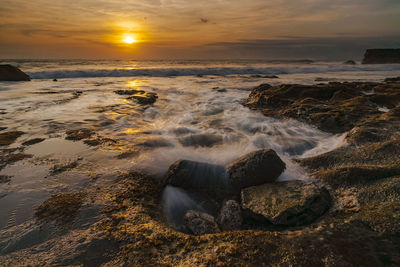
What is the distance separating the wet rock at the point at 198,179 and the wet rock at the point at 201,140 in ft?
6.61

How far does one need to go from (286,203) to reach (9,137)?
7.48 meters

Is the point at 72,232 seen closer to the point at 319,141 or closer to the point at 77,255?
the point at 77,255

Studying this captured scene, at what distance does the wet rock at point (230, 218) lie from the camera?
3111 millimetres

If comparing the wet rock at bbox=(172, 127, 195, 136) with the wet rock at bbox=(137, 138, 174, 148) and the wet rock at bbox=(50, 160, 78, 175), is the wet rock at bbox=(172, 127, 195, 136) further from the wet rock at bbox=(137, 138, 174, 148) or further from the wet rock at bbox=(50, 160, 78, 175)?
the wet rock at bbox=(50, 160, 78, 175)

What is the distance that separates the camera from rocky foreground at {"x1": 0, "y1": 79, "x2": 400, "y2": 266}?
7.08ft

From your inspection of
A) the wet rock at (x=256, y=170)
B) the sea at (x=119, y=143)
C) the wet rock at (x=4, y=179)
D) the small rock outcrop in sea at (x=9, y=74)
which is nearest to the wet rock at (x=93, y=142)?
the sea at (x=119, y=143)

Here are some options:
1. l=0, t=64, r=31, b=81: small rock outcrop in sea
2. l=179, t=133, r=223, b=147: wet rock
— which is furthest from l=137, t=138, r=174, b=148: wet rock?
l=0, t=64, r=31, b=81: small rock outcrop in sea

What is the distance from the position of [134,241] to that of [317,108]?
7757mm

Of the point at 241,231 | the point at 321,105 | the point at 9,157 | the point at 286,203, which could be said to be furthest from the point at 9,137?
the point at 321,105

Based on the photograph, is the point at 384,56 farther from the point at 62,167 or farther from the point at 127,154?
the point at 62,167

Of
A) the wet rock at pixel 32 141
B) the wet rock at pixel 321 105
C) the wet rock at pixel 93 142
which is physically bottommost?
the wet rock at pixel 93 142

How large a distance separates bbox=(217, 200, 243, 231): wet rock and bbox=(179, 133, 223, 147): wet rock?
126 inches

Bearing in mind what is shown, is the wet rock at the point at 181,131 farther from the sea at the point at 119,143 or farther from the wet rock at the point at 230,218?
the wet rock at the point at 230,218

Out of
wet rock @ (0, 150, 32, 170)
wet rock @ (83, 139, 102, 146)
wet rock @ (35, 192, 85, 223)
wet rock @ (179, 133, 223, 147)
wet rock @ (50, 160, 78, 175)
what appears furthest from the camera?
wet rock @ (179, 133, 223, 147)
